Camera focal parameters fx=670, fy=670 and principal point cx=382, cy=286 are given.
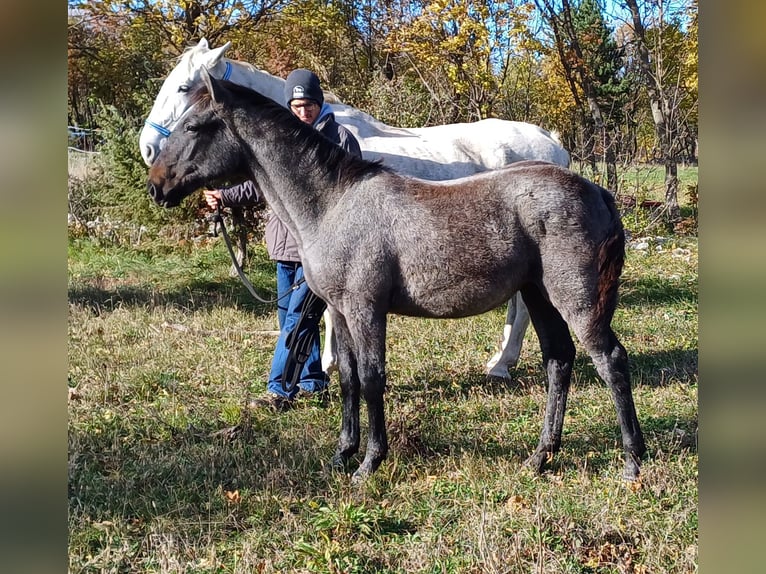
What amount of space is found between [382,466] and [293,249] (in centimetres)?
203

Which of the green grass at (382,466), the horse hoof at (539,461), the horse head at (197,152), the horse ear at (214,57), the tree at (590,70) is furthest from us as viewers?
the tree at (590,70)

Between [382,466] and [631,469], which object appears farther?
[382,466]

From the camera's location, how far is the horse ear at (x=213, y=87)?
3.94 m

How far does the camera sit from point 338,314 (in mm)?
4230

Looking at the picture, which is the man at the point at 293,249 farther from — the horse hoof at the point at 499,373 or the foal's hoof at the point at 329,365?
the horse hoof at the point at 499,373

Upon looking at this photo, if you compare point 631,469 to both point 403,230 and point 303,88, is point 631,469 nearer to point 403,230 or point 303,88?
point 403,230

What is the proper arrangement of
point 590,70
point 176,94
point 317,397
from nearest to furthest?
point 317,397, point 176,94, point 590,70

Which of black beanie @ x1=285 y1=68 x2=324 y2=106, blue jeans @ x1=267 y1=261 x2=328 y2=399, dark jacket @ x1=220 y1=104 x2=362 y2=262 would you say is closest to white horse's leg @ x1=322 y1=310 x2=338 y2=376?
blue jeans @ x1=267 y1=261 x2=328 y2=399

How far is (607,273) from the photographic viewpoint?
12.6 ft

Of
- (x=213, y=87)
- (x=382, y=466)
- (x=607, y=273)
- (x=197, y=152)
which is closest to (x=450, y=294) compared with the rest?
(x=607, y=273)

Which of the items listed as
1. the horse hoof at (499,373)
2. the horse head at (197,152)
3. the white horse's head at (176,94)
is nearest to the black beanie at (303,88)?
the horse head at (197,152)

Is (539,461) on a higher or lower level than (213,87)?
lower

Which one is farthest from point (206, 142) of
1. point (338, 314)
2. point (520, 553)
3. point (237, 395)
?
point (520, 553)
